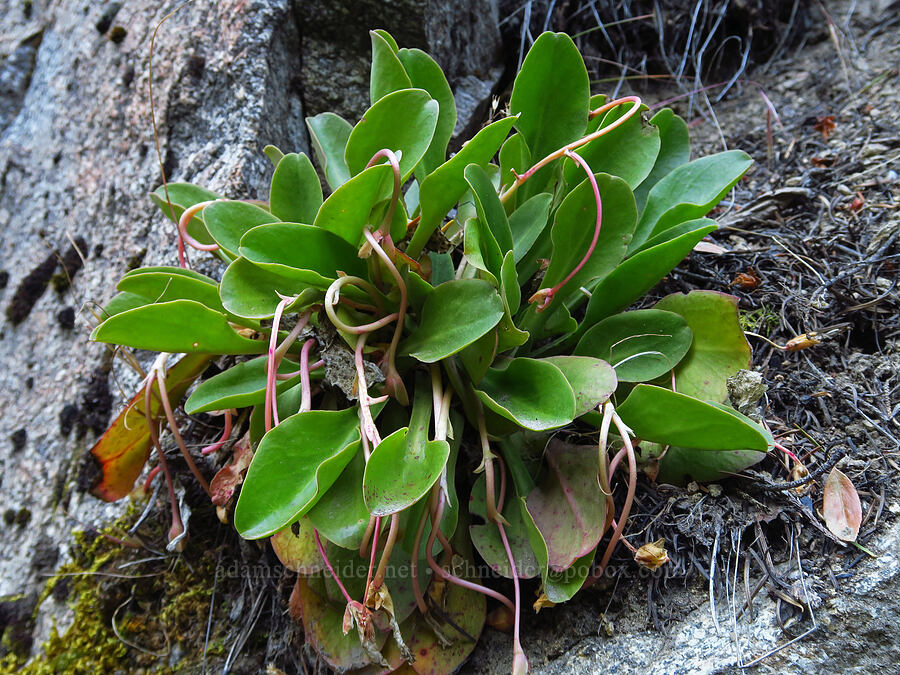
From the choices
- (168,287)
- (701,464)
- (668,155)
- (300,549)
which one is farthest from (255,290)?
(668,155)

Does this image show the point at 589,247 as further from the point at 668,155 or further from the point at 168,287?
the point at 168,287

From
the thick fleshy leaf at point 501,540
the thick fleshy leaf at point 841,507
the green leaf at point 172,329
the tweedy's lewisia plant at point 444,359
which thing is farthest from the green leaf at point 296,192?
the thick fleshy leaf at point 841,507

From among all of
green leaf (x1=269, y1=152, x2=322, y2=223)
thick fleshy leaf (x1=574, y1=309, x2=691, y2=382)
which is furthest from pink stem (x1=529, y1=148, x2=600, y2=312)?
green leaf (x1=269, y1=152, x2=322, y2=223)

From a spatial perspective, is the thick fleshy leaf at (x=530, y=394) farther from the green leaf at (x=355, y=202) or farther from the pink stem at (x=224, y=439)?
the pink stem at (x=224, y=439)

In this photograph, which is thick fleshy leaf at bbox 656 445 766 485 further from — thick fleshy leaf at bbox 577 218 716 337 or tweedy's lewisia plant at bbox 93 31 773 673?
thick fleshy leaf at bbox 577 218 716 337

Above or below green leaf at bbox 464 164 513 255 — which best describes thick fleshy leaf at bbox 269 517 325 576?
below

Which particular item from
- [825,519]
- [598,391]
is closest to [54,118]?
[598,391]
